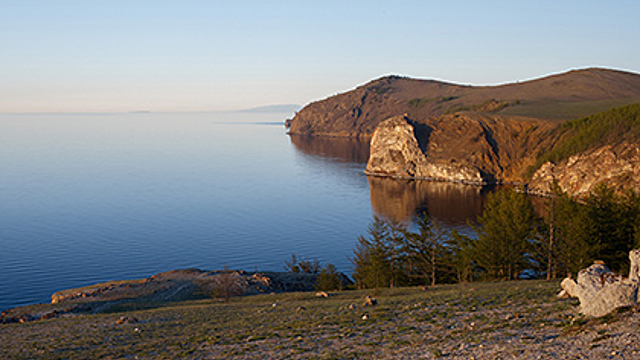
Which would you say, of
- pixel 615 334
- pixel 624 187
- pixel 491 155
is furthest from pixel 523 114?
pixel 615 334

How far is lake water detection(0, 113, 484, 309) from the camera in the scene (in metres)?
74.3

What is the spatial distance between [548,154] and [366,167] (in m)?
61.8

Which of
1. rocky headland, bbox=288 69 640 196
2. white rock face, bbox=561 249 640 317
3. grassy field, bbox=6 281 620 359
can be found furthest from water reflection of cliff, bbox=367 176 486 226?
white rock face, bbox=561 249 640 317

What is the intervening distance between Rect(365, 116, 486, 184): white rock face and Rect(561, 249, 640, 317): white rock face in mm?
145801

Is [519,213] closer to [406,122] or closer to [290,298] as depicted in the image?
[290,298]

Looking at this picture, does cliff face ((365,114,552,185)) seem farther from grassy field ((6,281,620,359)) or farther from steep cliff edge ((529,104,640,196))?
grassy field ((6,281,620,359))

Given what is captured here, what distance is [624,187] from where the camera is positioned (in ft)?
379

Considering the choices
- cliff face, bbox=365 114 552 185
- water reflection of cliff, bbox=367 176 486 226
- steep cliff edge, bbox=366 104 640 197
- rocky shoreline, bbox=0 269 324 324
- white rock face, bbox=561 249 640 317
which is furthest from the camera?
cliff face, bbox=365 114 552 185

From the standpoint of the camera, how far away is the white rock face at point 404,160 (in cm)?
16788

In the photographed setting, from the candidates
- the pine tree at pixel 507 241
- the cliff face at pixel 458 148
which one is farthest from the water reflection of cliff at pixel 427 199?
the pine tree at pixel 507 241

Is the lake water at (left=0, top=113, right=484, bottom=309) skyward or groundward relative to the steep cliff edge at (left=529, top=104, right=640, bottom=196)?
groundward

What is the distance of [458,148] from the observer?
176m

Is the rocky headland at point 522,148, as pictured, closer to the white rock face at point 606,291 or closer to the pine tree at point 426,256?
the pine tree at point 426,256

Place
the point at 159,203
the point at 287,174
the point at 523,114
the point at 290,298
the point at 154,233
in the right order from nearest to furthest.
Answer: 1. the point at 290,298
2. the point at 154,233
3. the point at 159,203
4. the point at 287,174
5. the point at 523,114
